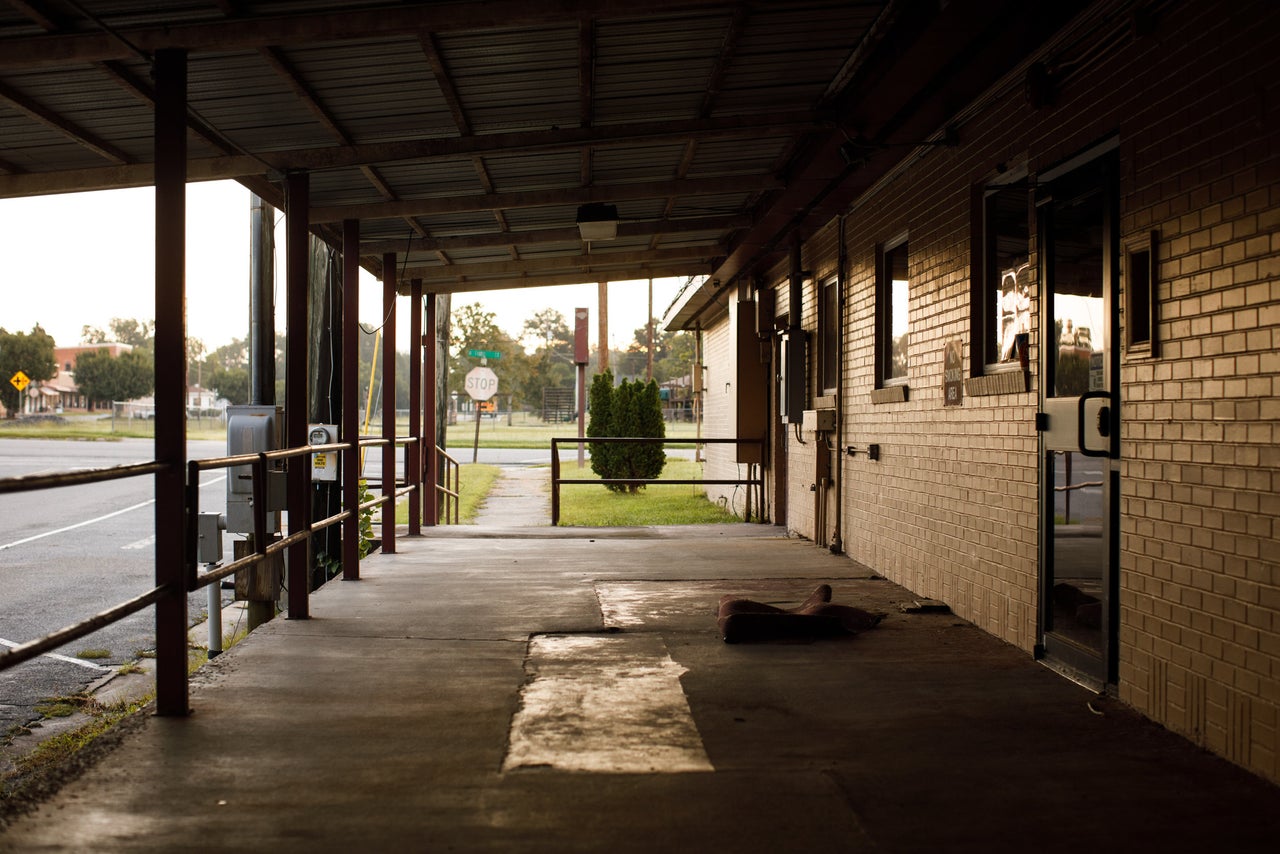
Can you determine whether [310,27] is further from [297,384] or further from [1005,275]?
[1005,275]

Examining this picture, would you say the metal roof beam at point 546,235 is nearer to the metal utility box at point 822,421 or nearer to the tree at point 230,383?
the metal utility box at point 822,421

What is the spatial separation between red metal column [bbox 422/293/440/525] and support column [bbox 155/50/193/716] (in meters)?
7.40

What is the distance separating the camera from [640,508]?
54.9 ft

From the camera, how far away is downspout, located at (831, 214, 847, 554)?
913 cm

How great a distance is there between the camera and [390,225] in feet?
29.5

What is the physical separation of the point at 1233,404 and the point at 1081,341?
1.24m

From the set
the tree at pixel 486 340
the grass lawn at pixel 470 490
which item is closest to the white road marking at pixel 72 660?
the grass lawn at pixel 470 490

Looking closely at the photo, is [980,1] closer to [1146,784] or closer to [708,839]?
[1146,784]

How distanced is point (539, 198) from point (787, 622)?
3940 mm

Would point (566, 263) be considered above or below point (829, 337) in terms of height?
above

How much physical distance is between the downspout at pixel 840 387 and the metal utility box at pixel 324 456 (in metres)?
4.25

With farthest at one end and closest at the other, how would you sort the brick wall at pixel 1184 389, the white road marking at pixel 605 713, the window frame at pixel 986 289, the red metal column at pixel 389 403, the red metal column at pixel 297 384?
the red metal column at pixel 389 403 < the red metal column at pixel 297 384 < the window frame at pixel 986 289 < the white road marking at pixel 605 713 < the brick wall at pixel 1184 389

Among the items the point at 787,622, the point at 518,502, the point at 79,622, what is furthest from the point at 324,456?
the point at 518,502

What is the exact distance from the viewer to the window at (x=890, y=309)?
793 cm
